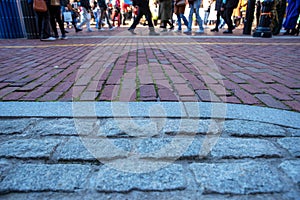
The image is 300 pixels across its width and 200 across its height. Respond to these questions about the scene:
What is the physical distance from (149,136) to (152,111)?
36cm

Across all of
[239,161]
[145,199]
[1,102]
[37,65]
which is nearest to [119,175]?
[145,199]

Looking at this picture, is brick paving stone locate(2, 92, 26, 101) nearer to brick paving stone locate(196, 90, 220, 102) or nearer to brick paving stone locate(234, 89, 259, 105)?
brick paving stone locate(196, 90, 220, 102)

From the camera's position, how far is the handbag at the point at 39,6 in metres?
5.70

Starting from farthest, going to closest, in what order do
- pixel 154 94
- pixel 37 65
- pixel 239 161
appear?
pixel 37 65, pixel 154 94, pixel 239 161

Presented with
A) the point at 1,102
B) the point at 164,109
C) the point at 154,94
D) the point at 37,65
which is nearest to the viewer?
the point at 164,109

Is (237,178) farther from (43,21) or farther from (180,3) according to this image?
(180,3)

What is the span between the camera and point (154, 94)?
2150 mm

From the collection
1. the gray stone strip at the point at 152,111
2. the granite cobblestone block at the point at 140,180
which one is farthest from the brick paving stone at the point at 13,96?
the granite cobblestone block at the point at 140,180

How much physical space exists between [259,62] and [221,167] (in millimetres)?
3123

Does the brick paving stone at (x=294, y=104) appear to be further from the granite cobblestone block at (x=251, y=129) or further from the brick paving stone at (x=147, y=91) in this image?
the brick paving stone at (x=147, y=91)

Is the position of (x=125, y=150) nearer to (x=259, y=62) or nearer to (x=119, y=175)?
(x=119, y=175)

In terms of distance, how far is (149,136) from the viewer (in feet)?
4.86

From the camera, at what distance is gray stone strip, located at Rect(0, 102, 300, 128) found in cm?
173

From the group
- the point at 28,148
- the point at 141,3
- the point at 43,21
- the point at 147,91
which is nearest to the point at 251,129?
the point at 147,91
